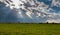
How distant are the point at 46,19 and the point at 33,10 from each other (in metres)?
1.11

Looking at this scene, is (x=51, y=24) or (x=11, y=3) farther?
(x=51, y=24)

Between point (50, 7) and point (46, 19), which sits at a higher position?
point (50, 7)

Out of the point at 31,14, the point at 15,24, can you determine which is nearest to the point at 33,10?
the point at 31,14

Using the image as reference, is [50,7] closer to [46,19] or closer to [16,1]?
[46,19]

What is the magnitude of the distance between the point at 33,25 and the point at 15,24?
131 cm

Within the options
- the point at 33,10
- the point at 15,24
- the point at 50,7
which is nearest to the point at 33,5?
the point at 33,10

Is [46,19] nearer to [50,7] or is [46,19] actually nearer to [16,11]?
[50,7]

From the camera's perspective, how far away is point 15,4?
1009 centimetres

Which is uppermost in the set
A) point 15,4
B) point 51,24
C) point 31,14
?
point 15,4

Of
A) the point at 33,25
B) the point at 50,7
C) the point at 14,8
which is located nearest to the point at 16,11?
Answer: the point at 14,8

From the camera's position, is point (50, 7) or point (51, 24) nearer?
point (50, 7)

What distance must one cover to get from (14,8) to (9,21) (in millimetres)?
994

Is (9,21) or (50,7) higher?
(50,7)

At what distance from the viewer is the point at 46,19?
1030 cm
